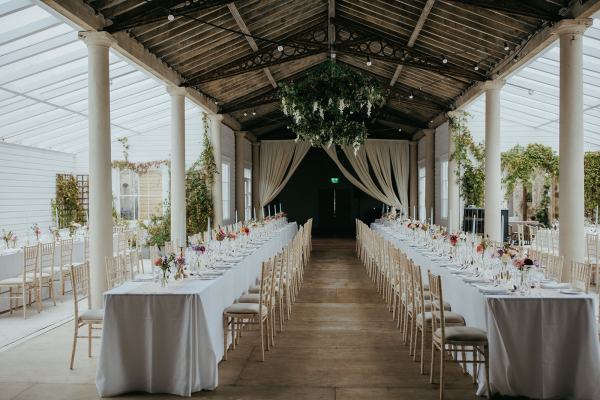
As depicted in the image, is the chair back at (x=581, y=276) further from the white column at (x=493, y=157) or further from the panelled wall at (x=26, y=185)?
the panelled wall at (x=26, y=185)

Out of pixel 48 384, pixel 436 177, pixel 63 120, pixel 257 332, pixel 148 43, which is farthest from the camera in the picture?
pixel 436 177

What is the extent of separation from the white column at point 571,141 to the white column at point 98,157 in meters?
5.64

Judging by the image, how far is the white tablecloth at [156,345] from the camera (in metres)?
4.27

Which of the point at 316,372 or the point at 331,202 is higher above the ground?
the point at 331,202

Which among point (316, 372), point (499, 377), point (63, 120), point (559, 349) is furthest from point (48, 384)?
point (63, 120)

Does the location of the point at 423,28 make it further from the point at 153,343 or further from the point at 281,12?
the point at 153,343

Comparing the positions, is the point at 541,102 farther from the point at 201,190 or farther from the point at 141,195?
the point at 141,195

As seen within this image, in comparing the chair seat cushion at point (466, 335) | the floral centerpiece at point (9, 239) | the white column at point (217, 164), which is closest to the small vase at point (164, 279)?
the chair seat cushion at point (466, 335)

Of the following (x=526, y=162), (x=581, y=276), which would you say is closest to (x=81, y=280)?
(x=581, y=276)

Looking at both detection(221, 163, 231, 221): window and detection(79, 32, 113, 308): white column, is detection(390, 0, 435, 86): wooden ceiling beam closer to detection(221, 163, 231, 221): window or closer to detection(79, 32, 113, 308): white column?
detection(79, 32, 113, 308): white column

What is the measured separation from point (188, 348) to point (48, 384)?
1314 mm

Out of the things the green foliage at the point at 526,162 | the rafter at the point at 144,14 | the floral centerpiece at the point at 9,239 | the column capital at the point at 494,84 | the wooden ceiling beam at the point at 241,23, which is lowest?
the floral centerpiece at the point at 9,239

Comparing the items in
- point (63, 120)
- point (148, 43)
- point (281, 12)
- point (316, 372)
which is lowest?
point (316, 372)

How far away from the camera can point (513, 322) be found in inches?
165
